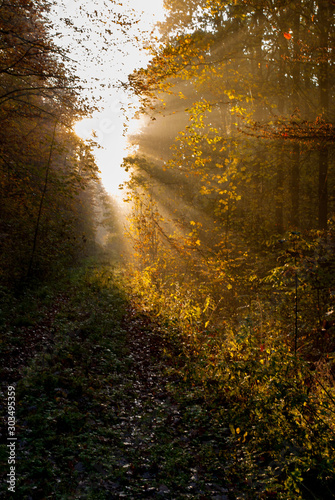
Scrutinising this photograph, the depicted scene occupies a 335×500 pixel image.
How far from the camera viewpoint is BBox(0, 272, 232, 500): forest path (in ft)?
11.1

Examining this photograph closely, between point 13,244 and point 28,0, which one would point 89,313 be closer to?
point 13,244

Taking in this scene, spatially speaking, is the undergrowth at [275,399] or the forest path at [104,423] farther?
the forest path at [104,423]

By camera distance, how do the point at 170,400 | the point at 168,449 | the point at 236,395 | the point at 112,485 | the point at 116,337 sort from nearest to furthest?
the point at 112,485, the point at 168,449, the point at 236,395, the point at 170,400, the point at 116,337

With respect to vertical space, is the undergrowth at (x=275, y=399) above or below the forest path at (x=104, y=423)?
above

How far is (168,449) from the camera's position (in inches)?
159

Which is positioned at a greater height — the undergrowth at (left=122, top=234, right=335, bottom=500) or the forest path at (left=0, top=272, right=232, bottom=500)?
the undergrowth at (left=122, top=234, right=335, bottom=500)

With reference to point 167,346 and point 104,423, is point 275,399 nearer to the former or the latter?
point 104,423

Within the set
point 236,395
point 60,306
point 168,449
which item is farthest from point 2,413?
point 60,306

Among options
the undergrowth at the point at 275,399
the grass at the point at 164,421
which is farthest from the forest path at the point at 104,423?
the undergrowth at the point at 275,399

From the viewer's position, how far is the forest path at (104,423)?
339 cm

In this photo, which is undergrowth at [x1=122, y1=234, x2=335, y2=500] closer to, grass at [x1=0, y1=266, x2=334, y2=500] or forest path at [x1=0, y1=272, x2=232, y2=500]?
grass at [x1=0, y1=266, x2=334, y2=500]

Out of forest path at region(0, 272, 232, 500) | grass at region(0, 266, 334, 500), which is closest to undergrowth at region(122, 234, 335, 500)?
grass at region(0, 266, 334, 500)

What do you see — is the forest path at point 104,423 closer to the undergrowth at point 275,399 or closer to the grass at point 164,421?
the grass at point 164,421

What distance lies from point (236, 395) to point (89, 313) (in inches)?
218
